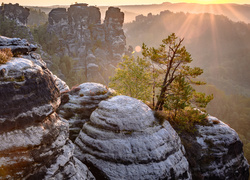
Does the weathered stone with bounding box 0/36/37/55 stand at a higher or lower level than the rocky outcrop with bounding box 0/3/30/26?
lower

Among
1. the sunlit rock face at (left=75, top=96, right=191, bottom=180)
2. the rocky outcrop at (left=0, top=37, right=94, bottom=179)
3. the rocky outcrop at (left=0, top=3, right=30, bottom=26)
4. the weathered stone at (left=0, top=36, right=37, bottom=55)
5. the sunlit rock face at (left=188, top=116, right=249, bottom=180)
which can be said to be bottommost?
the sunlit rock face at (left=188, top=116, right=249, bottom=180)

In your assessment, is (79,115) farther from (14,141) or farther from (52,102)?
(14,141)

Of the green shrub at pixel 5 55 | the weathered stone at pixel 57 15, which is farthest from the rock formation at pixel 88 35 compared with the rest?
the green shrub at pixel 5 55

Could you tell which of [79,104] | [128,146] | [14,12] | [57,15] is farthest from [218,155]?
[14,12]

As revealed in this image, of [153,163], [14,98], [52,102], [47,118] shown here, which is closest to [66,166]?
[47,118]

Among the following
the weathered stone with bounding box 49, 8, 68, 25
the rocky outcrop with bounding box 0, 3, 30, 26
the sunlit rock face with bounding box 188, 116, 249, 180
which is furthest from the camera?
the weathered stone with bounding box 49, 8, 68, 25

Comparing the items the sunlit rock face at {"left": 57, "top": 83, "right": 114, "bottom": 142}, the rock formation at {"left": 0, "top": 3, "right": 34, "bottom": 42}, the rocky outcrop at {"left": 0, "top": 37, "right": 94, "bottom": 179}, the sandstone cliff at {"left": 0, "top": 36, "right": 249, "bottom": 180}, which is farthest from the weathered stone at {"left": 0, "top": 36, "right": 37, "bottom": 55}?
the rock formation at {"left": 0, "top": 3, "right": 34, "bottom": 42}

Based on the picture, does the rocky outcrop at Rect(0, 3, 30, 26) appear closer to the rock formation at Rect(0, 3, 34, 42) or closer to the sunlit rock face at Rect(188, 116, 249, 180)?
the rock formation at Rect(0, 3, 34, 42)

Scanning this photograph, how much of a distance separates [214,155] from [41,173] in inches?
884

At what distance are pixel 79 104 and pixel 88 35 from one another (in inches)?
4515

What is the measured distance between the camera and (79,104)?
2873 centimetres

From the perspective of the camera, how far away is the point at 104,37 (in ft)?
451

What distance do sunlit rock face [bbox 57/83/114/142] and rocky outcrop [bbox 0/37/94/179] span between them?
14.2 m

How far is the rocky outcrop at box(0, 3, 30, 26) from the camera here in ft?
370
